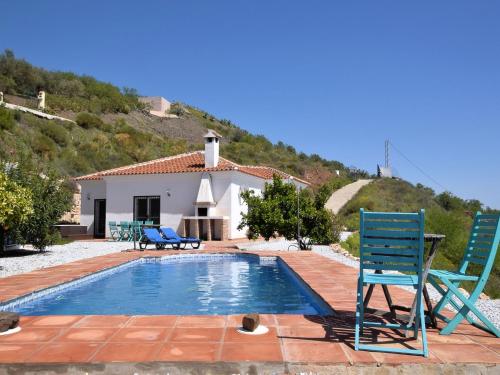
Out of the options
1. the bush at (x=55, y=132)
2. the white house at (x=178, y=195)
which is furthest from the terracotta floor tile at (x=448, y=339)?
the bush at (x=55, y=132)

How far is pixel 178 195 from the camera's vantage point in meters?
20.3

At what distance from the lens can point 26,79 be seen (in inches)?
1822

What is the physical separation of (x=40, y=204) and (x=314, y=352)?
37.7 ft

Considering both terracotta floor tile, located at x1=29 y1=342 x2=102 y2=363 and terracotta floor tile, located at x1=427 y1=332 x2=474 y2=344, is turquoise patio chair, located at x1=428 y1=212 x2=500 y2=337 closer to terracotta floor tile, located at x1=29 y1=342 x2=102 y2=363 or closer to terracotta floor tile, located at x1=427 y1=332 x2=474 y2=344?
terracotta floor tile, located at x1=427 y1=332 x2=474 y2=344

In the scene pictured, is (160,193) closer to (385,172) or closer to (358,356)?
(358,356)

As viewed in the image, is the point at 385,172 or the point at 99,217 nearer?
the point at 99,217

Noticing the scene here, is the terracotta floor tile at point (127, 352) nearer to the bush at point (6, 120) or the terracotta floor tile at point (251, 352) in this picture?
the terracotta floor tile at point (251, 352)

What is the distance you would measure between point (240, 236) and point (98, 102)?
115 ft

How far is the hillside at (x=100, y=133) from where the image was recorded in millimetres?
31125

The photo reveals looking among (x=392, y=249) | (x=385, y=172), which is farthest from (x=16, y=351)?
(x=385, y=172)

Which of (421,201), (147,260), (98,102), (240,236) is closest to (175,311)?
(147,260)

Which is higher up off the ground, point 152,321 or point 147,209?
point 147,209

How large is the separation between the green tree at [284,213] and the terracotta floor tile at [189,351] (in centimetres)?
987

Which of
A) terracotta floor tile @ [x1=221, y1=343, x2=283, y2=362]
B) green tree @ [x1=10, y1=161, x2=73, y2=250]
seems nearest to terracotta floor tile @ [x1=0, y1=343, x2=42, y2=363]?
terracotta floor tile @ [x1=221, y1=343, x2=283, y2=362]
